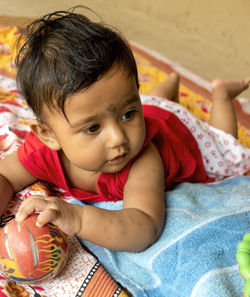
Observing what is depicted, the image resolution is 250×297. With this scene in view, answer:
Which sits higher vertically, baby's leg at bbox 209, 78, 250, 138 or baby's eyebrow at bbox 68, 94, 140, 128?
baby's eyebrow at bbox 68, 94, 140, 128

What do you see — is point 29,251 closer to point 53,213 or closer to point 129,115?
point 53,213

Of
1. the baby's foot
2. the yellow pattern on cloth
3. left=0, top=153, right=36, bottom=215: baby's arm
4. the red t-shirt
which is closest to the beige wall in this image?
the yellow pattern on cloth

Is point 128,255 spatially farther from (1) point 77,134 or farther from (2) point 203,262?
(1) point 77,134

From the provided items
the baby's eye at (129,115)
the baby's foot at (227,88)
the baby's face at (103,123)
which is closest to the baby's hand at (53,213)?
the baby's face at (103,123)

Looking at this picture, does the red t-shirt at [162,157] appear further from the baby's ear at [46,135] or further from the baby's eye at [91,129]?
the baby's eye at [91,129]

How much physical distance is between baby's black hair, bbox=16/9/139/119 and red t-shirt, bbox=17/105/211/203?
18 cm

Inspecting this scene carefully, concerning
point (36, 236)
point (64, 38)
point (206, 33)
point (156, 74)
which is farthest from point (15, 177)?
point (206, 33)

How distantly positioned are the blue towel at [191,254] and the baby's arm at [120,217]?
0.04 meters

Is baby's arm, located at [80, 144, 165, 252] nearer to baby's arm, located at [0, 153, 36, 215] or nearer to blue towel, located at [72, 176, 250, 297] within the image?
blue towel, located at [72, 176, 250, 297]

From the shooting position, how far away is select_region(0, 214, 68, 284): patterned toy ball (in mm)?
791

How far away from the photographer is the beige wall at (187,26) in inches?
90.6

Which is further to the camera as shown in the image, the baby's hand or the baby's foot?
the baby's foot

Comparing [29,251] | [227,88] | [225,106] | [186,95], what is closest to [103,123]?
[29,251]

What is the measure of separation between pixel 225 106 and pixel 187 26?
1.43 meters
